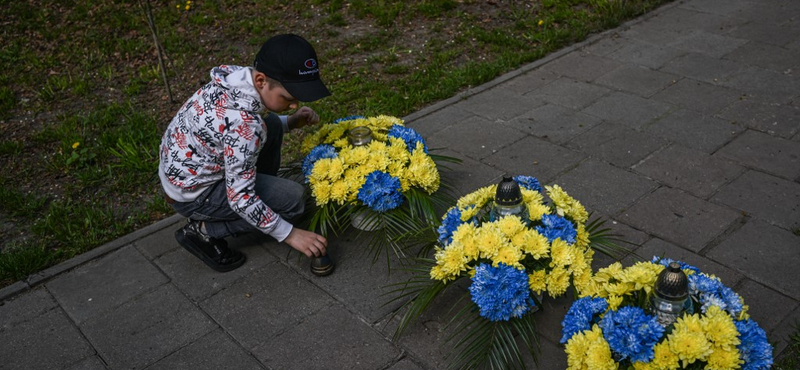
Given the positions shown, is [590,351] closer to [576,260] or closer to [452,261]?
[576,260]

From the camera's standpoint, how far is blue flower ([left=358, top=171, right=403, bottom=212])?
3.43 m

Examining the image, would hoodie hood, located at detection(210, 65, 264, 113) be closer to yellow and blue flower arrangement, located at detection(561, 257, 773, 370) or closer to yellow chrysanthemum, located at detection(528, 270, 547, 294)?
yellow chrysanthemum, located at detection(528, 270, 547, 294)

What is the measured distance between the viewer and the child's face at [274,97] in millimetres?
3201

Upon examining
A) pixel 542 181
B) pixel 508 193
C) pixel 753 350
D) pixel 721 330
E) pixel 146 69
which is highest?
pixel 508 193

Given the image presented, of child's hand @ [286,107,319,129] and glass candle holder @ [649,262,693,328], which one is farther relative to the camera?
child's hand @ [286,107,319,129]

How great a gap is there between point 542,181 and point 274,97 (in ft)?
5.73

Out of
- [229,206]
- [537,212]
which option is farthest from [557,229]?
[229,206]

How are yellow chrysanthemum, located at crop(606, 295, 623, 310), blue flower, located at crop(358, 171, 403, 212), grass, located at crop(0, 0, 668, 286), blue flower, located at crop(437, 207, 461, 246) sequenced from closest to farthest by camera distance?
1. yellow chrysanthemum, located at crop(606, 295, 623, 310)
2. blue flower, located at crop(437, 207, 461, 246)
3. blue flower, located at crop(358, 171, 403, 212)
4. grass, located at crop(0, 0, 668, 286)

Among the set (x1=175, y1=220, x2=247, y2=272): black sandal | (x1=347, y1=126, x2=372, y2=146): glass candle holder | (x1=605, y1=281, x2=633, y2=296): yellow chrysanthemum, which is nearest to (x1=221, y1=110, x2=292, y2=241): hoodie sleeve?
(x1=175, y1=220, x2=247, y2=272): black sandal

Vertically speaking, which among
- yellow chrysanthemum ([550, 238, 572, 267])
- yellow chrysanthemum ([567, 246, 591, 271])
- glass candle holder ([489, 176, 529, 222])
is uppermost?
glass candle holder ([489, 176, 529, 222])

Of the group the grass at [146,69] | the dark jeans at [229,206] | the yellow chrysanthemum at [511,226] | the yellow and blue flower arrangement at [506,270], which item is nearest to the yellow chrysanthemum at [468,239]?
the yellow and blue flower arrangement at [506,270]

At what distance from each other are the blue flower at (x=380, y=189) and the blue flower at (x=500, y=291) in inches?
31.9

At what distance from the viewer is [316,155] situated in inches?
144

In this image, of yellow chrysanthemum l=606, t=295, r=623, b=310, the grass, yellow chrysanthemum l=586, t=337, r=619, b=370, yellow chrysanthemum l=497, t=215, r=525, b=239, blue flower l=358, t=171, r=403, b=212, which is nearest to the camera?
yellow chrysanthemum l=586, t=337, r=619, b=370
